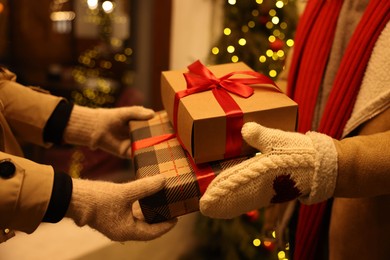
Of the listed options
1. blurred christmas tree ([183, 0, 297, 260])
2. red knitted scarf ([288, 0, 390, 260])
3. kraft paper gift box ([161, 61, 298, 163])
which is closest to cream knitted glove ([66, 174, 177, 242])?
kraft paper gift box ([161, 61, 298, 163])

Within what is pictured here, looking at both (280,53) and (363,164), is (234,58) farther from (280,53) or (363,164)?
(363,164)

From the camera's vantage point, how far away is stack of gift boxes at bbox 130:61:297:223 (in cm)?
74


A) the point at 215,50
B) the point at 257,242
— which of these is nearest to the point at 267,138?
the point at 257,242

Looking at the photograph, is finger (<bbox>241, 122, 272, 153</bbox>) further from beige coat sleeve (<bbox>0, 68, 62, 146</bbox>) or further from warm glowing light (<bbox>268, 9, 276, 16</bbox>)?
warm glowing light (<bbox>268, 9, 276, 16</bbox>)

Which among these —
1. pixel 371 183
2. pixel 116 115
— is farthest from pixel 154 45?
pixel 371 183

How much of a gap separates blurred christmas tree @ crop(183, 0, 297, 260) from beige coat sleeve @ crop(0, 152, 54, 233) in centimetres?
106

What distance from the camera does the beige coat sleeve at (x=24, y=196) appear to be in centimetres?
67

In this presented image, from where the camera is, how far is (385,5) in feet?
2.60

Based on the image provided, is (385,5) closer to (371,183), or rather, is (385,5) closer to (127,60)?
(371,183)

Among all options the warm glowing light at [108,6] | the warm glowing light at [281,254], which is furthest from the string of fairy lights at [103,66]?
the warm glowing light at [281,254]

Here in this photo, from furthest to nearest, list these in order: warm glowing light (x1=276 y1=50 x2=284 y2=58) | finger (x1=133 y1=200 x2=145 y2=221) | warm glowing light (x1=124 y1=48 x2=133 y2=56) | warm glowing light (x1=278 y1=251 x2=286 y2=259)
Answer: warm glowing light (x1=124 y1=48 x2=133 y2=56), warm glowing light (x1=276 y1=50 x2=284 y2=58), warm glowing light (x1=278 y1=251 x2=286 y2=259), finger (x1=133 y1=200 x2=145 y2=221)

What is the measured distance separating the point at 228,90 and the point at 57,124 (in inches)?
16.6

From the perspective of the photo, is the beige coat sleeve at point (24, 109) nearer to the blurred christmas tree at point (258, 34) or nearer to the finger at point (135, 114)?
the finger at point (135, 114)

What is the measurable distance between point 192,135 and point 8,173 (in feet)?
1.03
